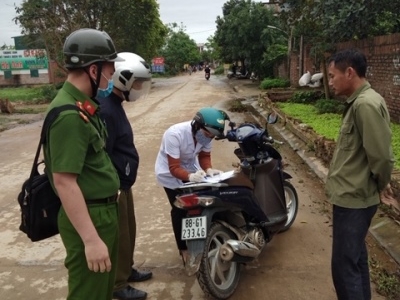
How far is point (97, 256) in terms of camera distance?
1.93 metres

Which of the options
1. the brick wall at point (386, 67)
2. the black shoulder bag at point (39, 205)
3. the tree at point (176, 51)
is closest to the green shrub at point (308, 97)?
the brick wall at point (386, 67)

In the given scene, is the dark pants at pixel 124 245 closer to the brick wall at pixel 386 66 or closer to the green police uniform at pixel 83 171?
the green police uniform at pixel 83 171

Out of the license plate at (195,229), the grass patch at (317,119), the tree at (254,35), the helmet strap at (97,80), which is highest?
the tree at (254,35)

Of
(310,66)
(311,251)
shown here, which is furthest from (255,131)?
(310,66)

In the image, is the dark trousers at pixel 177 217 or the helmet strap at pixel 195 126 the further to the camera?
the dark trousers at pixel 177 217

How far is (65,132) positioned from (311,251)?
2.89 metres

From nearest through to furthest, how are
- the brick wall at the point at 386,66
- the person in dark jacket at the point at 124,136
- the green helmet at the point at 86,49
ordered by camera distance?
the green helmet at the point at 86,49 < the person in dark jacket at the point at 124,136 < the brick wall at the point at 386,66

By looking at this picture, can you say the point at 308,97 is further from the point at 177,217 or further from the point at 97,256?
the point at 97,256

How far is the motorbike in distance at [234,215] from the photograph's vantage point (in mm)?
3113

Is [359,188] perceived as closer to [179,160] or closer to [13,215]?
[179,160]

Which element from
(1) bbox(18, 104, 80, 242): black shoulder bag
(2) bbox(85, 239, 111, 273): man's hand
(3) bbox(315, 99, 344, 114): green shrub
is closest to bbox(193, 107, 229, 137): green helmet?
(1) bbox(18, 104, 80, 242): black shoulder bag

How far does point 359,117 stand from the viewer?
2439 millimetres

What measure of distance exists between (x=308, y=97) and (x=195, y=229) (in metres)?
11.8

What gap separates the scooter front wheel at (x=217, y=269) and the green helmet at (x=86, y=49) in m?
1.60
